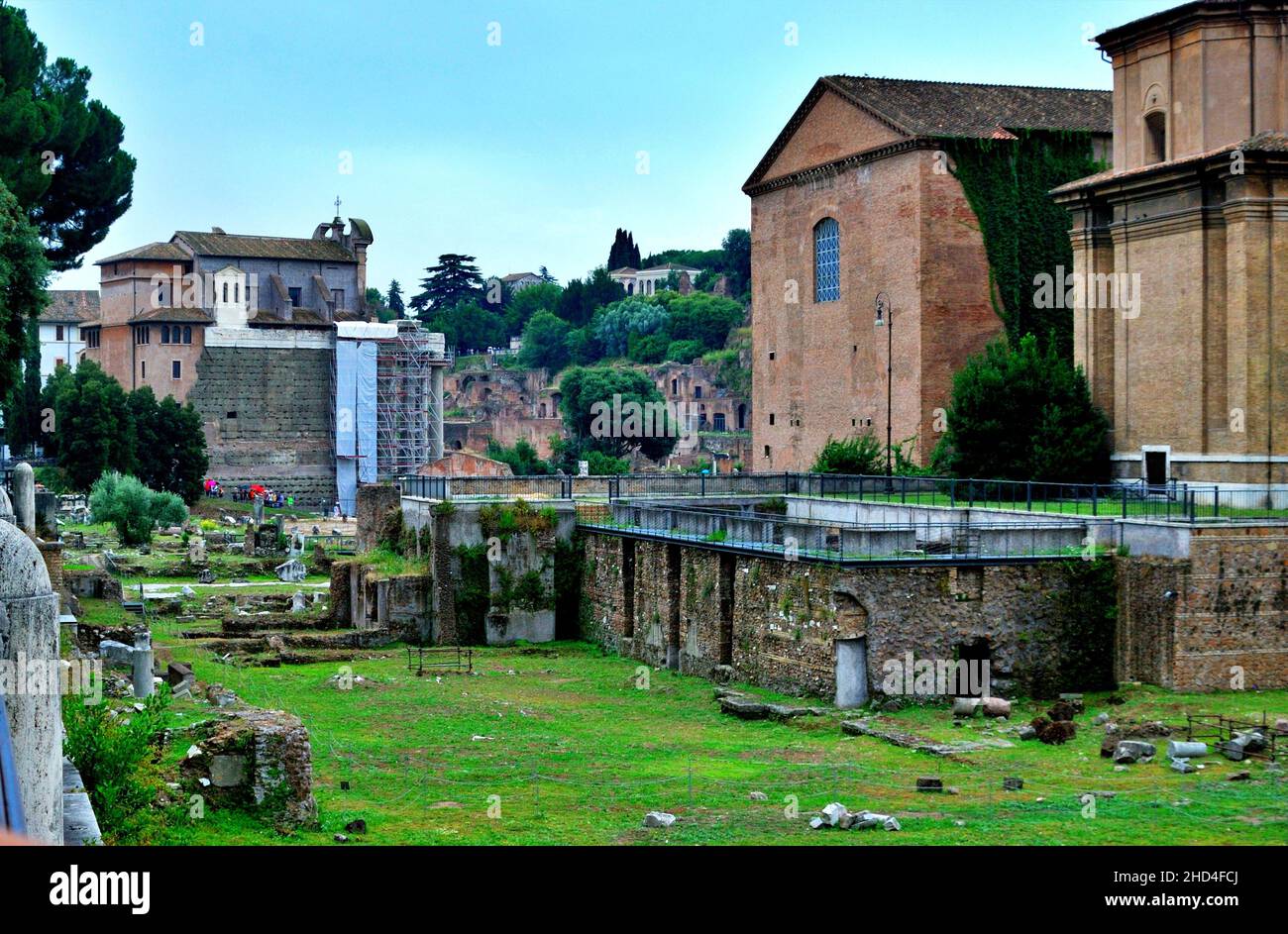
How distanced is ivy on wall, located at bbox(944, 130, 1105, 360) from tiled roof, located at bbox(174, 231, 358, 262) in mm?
39463

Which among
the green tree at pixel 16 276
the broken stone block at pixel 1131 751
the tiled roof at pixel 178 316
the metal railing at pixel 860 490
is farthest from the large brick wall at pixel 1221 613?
the tiled roof at pixel 178 316

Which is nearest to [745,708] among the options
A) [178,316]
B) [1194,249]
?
[1194,249]

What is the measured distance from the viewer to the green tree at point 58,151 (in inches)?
1405

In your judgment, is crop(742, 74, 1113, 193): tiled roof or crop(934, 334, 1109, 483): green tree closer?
crop(934, 334, 1109, 483): green tree

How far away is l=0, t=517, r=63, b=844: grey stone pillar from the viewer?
7.66 meters

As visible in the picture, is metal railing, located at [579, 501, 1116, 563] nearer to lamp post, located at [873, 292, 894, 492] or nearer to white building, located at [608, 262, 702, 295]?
lamp post, located at [873, 292, 894, 492]

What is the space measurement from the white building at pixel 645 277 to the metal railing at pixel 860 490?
109 m

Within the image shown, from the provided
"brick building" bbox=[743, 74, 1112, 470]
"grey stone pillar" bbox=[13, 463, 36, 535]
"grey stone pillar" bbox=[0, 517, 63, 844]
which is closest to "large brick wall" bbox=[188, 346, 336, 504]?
"brick building" bbox=[743, 74, 1112, 470]

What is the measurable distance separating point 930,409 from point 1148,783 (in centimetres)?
2733

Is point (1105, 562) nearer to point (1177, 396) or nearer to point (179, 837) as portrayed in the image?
point (1177, 396)

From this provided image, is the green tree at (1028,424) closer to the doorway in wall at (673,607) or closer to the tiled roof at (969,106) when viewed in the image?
the doorway in wall at (673,607)

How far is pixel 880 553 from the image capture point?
22.8m

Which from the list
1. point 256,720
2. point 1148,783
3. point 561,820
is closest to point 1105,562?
point 1148,783

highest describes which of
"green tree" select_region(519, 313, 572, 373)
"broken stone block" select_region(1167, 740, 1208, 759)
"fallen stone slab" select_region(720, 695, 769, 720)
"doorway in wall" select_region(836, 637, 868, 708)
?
"green tree" select_region(519, 313, 572, 373)
